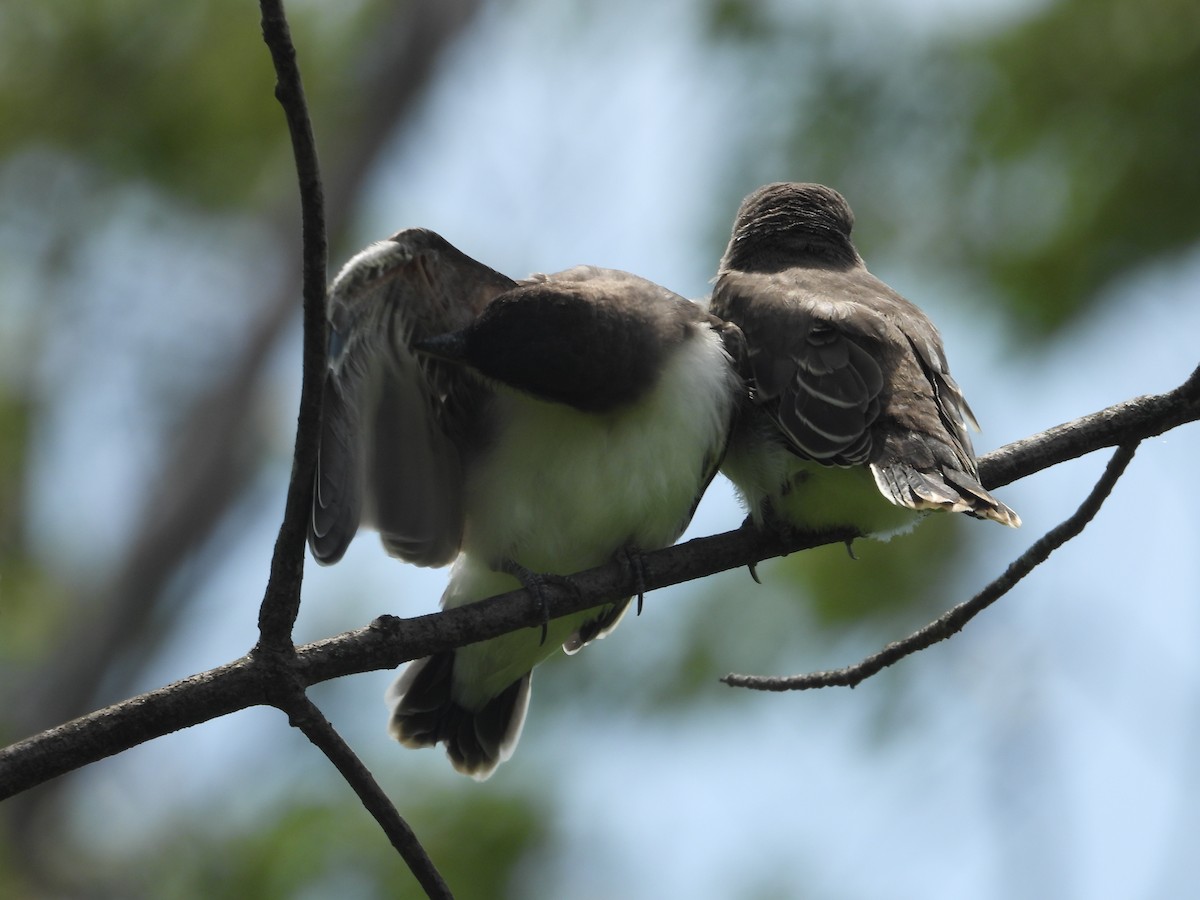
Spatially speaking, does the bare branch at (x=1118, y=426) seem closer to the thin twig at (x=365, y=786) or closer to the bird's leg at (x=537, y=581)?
the bird's leg at (x=537, y=581)

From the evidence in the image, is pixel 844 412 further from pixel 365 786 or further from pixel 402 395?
pixel 365 786

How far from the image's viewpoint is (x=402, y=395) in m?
4.87

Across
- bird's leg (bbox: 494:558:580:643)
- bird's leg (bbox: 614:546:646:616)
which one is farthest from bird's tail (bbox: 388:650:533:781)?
bird's leg (bbox: 614:546:646:616)

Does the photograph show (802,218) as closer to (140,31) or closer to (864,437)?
(864,437)

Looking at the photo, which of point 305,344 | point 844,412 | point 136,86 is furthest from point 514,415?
point 136,86

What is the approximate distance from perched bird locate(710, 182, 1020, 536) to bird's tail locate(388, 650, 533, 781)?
1.38 metres

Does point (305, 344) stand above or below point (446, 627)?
above

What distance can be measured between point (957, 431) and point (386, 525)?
6.72ft

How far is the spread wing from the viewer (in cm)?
439

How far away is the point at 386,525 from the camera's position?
16.2 ft

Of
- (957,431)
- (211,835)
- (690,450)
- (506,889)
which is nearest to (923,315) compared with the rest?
(957,431)

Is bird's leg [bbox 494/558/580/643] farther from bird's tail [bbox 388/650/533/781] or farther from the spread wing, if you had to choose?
bird's tail [bbox 388/650/533/781]

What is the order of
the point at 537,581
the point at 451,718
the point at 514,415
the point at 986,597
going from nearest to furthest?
the point at 986,597
the point at 537,581
the point at 514,415
the point at 451,718

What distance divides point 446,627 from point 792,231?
9.37 ft
